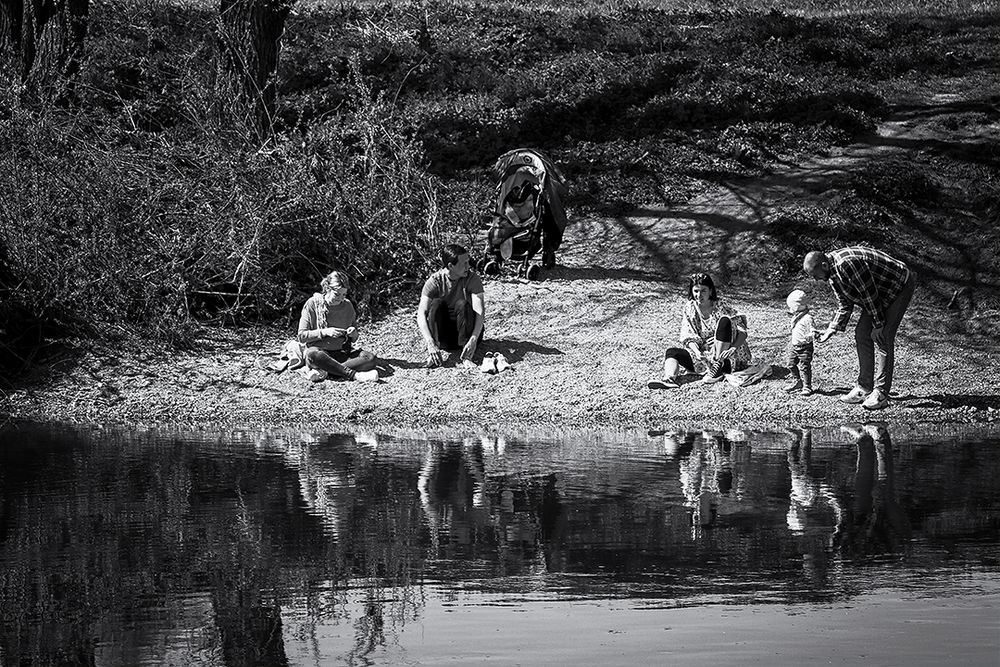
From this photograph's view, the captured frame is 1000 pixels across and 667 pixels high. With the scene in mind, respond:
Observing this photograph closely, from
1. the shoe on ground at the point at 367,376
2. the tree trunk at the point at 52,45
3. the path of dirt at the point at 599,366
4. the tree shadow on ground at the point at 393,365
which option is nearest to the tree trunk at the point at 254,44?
the tree trunk at the point at 52,45

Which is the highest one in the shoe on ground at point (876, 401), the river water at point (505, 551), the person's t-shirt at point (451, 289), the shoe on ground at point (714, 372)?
the person's t-shirt at point (451, 289)

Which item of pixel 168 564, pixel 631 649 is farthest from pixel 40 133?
pixel 631 649

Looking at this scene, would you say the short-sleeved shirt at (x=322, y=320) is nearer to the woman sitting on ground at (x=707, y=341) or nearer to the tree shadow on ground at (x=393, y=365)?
the tree shadow on ground at (x=393, y=365)

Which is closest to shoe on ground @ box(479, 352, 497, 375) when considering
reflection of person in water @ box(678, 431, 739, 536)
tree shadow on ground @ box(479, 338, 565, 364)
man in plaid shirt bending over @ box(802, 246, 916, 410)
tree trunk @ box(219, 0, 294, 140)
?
tree shadow on ground @ box(479, 338, 565, 364)

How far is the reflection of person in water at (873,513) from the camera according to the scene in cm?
871

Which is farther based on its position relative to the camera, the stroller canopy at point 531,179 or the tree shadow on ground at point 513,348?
the stroller canopy at point 531,179

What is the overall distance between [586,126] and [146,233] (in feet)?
28.8

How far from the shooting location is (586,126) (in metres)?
23.9

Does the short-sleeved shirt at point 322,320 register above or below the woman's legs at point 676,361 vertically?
above

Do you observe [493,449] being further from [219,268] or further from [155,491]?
[219,268]

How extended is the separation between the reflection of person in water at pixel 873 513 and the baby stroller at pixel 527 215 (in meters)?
6.61

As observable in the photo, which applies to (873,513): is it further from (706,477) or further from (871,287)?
(871,287)

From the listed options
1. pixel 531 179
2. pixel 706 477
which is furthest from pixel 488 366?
pixel 706 477

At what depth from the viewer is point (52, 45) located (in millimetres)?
20062
